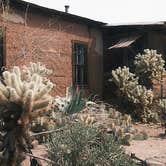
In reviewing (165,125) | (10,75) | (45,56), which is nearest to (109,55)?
(45,56)

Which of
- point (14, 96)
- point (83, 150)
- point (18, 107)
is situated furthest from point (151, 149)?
point (14, 96)

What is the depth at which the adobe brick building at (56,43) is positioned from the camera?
50.7 ft

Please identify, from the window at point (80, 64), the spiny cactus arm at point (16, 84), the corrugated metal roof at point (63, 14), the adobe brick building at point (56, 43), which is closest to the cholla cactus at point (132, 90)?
the window at point (80, 64)

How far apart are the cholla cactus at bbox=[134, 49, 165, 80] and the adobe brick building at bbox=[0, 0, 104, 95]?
7.27 ft

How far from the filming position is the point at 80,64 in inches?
780

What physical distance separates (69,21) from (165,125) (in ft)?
18.6

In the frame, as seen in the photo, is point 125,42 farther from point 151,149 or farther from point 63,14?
point 151,149

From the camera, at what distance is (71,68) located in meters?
18.9

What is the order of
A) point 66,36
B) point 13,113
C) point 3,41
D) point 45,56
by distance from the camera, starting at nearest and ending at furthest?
point 13,113, point 3,41, point 45,56, point 66,36

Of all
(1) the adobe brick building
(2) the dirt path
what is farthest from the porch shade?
(2) the dirt path

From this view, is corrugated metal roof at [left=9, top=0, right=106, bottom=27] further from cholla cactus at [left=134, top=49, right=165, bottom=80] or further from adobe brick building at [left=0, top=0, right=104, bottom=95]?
cholla cactus at [left=134, top=49, right=165, bottom=80]

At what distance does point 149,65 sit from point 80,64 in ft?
9.25

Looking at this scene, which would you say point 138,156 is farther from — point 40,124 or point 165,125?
point 165,125

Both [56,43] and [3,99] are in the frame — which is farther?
[56,43]
